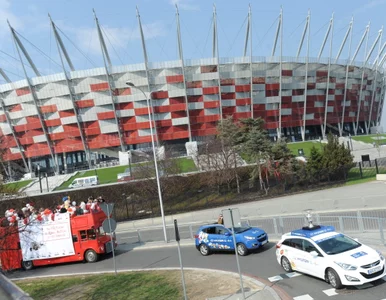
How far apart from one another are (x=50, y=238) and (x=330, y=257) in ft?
46.8

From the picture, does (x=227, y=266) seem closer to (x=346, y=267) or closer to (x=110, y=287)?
(x=110, y=287)

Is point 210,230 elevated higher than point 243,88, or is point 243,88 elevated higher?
point 243,88

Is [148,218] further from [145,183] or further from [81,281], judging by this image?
[81,281]

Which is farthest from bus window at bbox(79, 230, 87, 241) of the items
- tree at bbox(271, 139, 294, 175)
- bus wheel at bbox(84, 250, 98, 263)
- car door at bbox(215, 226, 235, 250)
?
tree at bbox(271, 139, 294, 175)

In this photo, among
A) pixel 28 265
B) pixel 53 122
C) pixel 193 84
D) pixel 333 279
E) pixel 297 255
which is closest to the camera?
pixel 333 279

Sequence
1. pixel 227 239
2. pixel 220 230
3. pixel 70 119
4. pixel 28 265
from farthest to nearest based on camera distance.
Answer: pixel 70 119, pixel 28 265, pixel 220 230, pixel 227 239

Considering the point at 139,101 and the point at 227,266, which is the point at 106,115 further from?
the point at 227,266

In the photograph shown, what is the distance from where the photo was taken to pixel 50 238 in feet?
61.8

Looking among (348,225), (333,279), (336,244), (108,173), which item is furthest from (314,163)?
(108,173)

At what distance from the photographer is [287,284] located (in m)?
10.8

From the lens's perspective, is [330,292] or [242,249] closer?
[330,292]

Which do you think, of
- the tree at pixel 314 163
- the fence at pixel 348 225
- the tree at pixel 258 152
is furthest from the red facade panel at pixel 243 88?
the fence at pixel 348 225

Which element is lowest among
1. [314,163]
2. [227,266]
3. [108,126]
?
[227,266]

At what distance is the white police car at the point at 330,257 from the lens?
943cm
